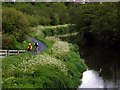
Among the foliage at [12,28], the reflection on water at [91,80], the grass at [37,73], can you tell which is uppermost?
the foliage at [12,28]

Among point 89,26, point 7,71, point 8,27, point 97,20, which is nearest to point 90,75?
point 8,27

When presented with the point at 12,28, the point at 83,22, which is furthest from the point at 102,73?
the point at 83,22

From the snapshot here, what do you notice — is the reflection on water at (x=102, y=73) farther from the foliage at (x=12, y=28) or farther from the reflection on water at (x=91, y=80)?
the foliage at (x=12, y=28)

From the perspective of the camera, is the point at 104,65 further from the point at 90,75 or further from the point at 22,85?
the point at 22,85

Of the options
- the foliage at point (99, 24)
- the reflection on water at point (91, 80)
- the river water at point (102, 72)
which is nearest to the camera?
the reflection on water at point (91, 80)

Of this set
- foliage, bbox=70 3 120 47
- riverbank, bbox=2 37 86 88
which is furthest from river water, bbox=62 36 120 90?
foliage, bbox=70 3 120 47

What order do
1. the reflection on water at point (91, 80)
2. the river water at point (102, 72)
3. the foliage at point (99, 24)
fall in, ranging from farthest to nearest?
the foliage at point (99, 24)
the river water at point (102, 72)
the reflection on water at point (91, 80)

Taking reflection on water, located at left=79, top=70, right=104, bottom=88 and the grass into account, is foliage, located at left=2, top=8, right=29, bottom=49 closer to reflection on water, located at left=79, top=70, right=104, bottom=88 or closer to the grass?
reflection on water, located at left=79, top=70, right=104, bottom=88

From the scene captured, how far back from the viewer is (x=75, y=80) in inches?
1091

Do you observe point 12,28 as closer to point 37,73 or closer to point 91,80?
point 91,80

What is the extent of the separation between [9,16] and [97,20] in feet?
78.8

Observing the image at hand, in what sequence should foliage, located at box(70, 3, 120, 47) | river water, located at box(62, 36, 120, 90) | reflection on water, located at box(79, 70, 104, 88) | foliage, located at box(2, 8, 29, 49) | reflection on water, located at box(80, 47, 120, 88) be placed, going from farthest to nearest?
1. foliage, located at box(70, 3, 120, 47)
2. foliage, located at box(2, 8, 29, 49)
3. reflection on water, located at box(80, 47, 120, 88)
4. river water, located at box(62, 36, 120, 90)
5. reflection on water, located at box(79, 70, 104, 88)

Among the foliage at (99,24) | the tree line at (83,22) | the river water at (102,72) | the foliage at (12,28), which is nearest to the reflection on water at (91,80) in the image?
the river water at (102,72)

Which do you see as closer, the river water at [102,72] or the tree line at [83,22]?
the river water at [102,72]
